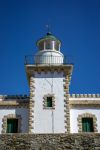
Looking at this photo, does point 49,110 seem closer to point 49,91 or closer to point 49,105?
point 49,105

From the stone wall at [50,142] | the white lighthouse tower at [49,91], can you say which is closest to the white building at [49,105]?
the white lighthouse tower at [49,91]

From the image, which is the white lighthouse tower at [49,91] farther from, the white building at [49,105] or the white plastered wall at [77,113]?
the white plastered wall at [77,113]

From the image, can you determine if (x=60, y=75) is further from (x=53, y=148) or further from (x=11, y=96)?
(x=53, y=148)

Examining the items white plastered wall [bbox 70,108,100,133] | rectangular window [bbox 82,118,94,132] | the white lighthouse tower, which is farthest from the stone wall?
rectangular window [bbox 82,118,94,132]

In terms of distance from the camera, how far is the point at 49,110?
80.8 feet

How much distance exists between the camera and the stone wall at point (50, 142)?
12.3m

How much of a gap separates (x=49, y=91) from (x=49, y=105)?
1.15m

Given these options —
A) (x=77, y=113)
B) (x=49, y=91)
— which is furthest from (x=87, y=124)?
(x=49, y=91)

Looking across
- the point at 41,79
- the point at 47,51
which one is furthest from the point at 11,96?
the point at 47,51

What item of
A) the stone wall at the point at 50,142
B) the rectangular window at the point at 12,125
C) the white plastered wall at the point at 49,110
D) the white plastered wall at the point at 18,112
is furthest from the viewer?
the white plastered wall at the point at 18,112

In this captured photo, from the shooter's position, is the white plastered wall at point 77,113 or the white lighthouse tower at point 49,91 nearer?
the white lighthouse tower at point 49,91

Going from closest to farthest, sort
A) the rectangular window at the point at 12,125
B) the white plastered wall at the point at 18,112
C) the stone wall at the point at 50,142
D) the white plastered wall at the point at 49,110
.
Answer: the stone wall at the point at 50,142, the white plastered wall at the point at 49,110, the rectangular window at the point at 12,125, the white plastered wall at the point at 18,112

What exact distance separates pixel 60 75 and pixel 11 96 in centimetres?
418

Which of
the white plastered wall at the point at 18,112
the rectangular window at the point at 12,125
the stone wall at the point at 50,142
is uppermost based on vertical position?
the white plastered wall at the point at 18,112
